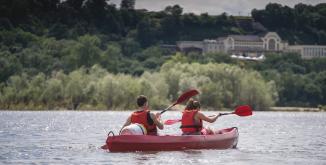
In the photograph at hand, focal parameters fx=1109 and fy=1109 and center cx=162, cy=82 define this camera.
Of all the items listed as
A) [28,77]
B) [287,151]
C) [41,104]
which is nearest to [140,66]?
[28,77]

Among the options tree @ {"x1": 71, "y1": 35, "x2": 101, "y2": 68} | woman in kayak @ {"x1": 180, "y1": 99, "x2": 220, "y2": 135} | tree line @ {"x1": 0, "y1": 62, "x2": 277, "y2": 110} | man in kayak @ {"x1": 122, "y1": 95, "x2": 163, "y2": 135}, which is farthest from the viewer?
tree @ {"x1": 71, "y1": 35, "x2": 101, "y2": 68}

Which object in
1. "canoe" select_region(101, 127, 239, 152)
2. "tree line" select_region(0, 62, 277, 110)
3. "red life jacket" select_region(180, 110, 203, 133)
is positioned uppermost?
"red life jacket" select_region(180, 110, 203, 133)

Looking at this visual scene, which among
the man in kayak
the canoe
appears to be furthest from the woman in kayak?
the man in kayak

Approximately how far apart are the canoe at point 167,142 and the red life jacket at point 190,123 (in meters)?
0.45

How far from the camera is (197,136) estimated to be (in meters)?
36.7

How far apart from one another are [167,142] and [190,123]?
1.67m

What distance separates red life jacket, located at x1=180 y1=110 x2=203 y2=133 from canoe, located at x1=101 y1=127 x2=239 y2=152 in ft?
1.46

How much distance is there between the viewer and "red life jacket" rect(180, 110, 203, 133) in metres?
36.9

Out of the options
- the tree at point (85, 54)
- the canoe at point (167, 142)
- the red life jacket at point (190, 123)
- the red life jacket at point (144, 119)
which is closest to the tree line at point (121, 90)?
the tree at point (85, 54)

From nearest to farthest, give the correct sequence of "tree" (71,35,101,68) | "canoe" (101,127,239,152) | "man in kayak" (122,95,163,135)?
1. "canoe" (101,127,239,152)
2. "man in kayak" (122,95,163,135)
3. "tree" (71,35,101,68)

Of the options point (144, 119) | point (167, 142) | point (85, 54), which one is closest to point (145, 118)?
point (144, 119)

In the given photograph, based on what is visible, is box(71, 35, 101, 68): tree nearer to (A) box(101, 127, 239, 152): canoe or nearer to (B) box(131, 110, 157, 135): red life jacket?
(A) box(101, 127, 239, 152): canoe

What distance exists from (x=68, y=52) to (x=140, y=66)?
502 inches

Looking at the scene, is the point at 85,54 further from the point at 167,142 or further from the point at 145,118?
the point at 145,118
